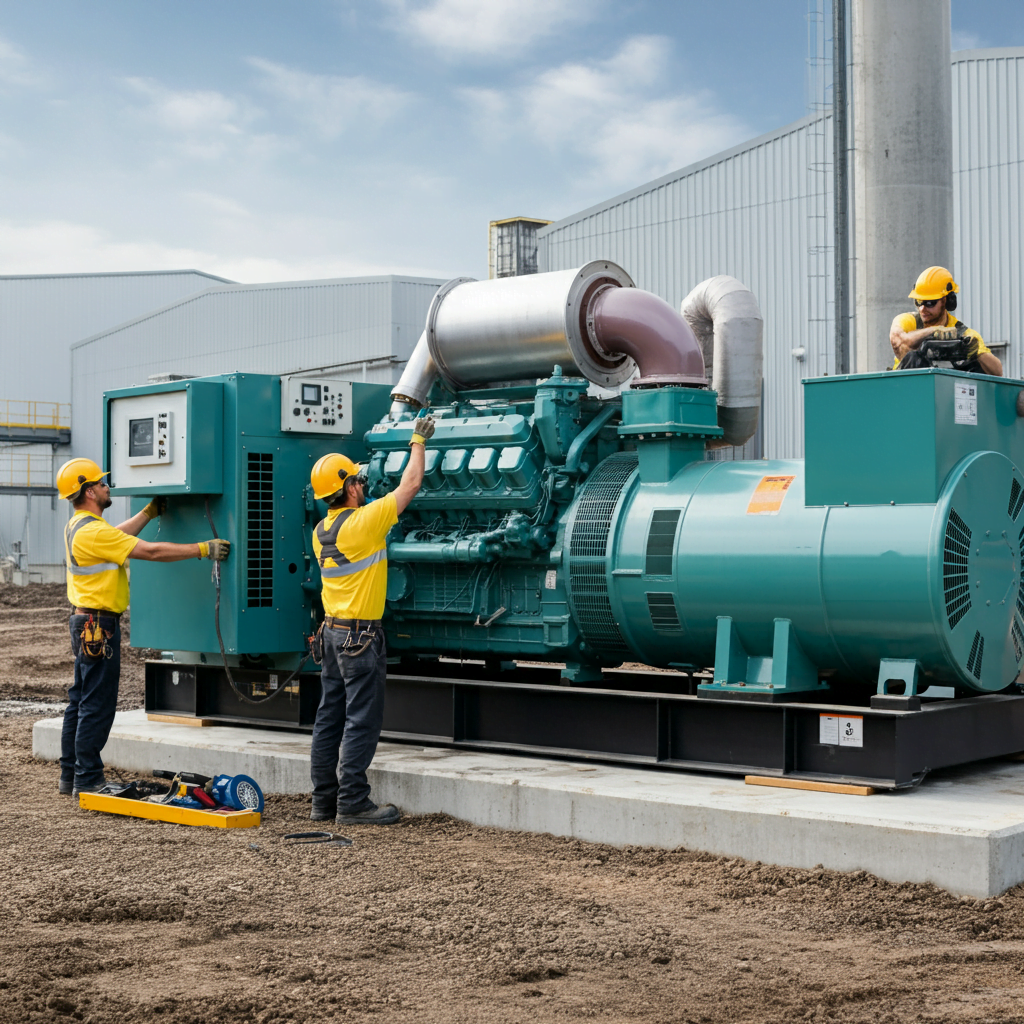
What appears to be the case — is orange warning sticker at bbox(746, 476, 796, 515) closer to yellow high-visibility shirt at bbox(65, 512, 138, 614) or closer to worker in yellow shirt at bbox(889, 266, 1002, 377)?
worker in yellow shirt at bbox(889, 266, 1002, 377)

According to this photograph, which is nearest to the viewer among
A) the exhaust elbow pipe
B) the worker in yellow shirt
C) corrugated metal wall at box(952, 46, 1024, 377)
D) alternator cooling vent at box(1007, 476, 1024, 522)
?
alternator cooling vent at box(1007, 476, 1024, 522)

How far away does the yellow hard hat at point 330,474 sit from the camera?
7.16 metres

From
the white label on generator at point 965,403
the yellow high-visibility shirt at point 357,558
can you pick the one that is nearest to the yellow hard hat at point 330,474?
the yellow high-visibility shirt at point 357,558

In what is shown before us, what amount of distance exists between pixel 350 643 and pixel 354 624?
106 millimetres

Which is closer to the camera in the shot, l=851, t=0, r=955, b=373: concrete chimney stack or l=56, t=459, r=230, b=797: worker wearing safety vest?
l=56, t=459, r=230, b=797: worker wearing safety vest

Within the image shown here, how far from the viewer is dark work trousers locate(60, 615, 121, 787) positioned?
773 centimetres

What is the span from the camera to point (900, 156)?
1093 centimetres

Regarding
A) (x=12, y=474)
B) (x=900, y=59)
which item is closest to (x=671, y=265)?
(x=900, y=59)

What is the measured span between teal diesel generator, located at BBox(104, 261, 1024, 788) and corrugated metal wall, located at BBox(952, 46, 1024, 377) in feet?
33.6

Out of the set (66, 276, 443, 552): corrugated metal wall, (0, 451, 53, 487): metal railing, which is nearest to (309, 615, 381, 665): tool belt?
(66, 276, 443, 552): corrugated metal wall

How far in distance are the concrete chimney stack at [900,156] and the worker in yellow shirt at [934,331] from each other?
140 inches

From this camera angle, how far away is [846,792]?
6262 mm

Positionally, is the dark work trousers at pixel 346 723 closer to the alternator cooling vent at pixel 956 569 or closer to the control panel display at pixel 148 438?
the control panel display at pixel 148 438

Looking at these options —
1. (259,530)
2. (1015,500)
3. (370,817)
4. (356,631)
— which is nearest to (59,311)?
(259,530)
